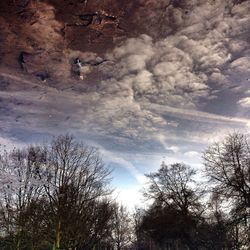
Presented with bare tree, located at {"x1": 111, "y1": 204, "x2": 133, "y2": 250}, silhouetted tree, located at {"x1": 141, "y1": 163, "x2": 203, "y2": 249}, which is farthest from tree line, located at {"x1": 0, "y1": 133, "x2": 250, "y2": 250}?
bare tree, located at {"x1": 111, "y1": 204, "x2": 133, "y2": 250}

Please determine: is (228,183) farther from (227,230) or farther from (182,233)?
(182,233)

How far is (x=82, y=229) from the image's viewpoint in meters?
18.9

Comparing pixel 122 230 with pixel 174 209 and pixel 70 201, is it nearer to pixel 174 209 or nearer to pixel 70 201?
pixel 174 209

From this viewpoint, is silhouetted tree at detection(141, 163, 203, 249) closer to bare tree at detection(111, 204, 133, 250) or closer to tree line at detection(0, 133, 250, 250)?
tree line at detection(0, 133, 250, 250)

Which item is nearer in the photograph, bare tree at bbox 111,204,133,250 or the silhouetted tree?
the silhouetted tree

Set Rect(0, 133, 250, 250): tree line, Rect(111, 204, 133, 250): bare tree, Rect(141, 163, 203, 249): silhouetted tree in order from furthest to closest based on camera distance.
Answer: Rect(111, 204, 133, 250): bare tree
Rect(141, 163, 203, 249): silhouetted tree
Rect(0, 133, 250, 250): tree line

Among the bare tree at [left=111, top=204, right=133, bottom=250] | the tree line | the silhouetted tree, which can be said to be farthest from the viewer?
the bare tree at [left=111, top=204, right=133, bottom=250]

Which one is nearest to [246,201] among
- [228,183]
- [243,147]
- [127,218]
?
[228,183]

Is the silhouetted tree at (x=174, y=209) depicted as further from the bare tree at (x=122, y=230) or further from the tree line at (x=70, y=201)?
the bare tree at (x=122, y=230)

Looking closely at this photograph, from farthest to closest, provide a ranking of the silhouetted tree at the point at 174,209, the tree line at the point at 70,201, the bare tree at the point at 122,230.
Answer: the bare tree at the point at 122,230
the silhouetted tree at the point at 174,209
the tree line at the point at 70,201

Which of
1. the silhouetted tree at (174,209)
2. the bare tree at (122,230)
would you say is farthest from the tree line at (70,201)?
the bare tree at (122,230)

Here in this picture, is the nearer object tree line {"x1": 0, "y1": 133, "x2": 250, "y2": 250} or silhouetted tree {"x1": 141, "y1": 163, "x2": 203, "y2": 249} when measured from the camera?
tree line {"x1": 0, "y1": 133, "x2": 250, "y2": 250}

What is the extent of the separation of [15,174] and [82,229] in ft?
32.4

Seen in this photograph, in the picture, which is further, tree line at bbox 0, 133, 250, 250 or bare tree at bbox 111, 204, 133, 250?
bare tree at bbox 111, 204, 133, 250
